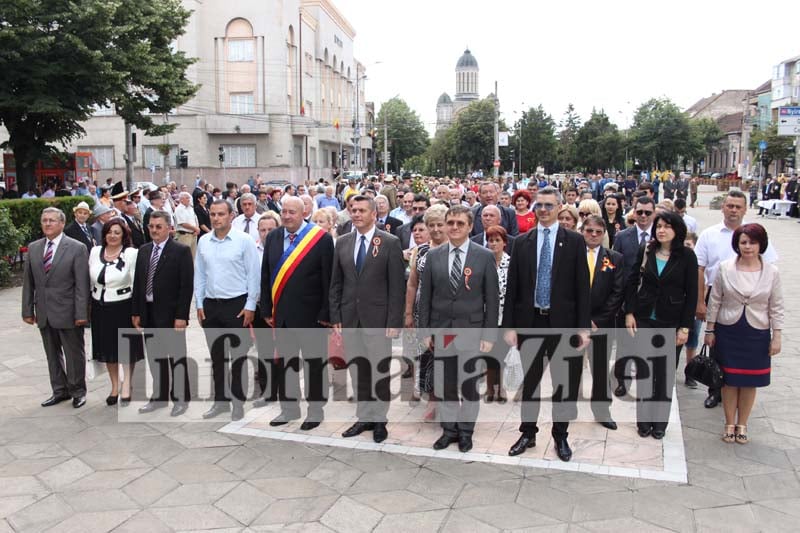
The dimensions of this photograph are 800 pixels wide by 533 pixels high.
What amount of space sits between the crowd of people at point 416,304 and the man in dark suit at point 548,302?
0.01m

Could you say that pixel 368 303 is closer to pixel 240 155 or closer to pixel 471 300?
pixel 471 300

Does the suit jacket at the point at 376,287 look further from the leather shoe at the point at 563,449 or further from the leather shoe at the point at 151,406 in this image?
the leather shoe at the point at 151,406

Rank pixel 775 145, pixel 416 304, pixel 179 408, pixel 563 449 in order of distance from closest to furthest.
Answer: pixel 563 449 < pixel 416 304 < pixel 179 408 < pixel 775 145

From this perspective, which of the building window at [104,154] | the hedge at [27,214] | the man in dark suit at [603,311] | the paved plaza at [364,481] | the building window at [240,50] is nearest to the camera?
the paved plaza at [364,481]

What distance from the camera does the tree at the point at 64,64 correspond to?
19703 millimetres

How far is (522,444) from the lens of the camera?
5.17m

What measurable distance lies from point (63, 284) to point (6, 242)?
791 cm

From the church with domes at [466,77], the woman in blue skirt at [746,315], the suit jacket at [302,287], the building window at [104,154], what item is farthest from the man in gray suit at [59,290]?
the church with domes at [466,77]

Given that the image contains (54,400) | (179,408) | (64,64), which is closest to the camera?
(179,408)

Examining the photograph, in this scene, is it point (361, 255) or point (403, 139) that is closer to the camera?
point (361, 255)

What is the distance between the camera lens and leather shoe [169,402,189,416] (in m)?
6.18

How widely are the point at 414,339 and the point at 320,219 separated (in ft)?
8.06

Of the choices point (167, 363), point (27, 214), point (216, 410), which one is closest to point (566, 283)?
point (216, 410)

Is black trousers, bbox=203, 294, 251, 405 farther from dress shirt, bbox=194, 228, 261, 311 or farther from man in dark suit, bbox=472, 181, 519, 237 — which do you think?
man in dark suit, bbox=472, 181, 519, 237
